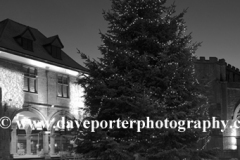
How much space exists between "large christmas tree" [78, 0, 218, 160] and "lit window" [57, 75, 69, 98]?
1455 cm

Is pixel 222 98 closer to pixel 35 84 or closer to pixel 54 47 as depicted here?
pixel 54 47

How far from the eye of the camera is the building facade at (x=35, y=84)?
24531mm

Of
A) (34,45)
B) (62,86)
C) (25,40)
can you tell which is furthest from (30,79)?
(62,86)

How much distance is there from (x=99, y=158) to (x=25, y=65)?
14.1 meters

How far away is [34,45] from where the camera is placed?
2848 centimetres

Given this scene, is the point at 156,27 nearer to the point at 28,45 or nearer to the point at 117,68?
Answer: the point at 117,68

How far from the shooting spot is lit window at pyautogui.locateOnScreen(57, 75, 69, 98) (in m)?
29.2

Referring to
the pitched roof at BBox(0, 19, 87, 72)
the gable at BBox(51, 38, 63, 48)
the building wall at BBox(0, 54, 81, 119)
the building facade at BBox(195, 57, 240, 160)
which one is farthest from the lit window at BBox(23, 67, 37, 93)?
the building facade at BBox(195, 57, 240, 160)

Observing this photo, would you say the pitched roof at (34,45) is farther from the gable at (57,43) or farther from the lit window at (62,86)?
the lit window at (62,86)

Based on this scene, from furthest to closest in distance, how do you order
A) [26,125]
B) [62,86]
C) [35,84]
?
[62,86] → [26,125] → [35,84]

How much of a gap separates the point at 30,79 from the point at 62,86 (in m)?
3.59

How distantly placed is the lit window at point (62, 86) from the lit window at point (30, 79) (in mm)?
2612

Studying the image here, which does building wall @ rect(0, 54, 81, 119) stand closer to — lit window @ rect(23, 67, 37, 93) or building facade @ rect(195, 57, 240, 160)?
lit window @ rect(23, 67, 37, 93)

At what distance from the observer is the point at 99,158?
14031 millimetres
